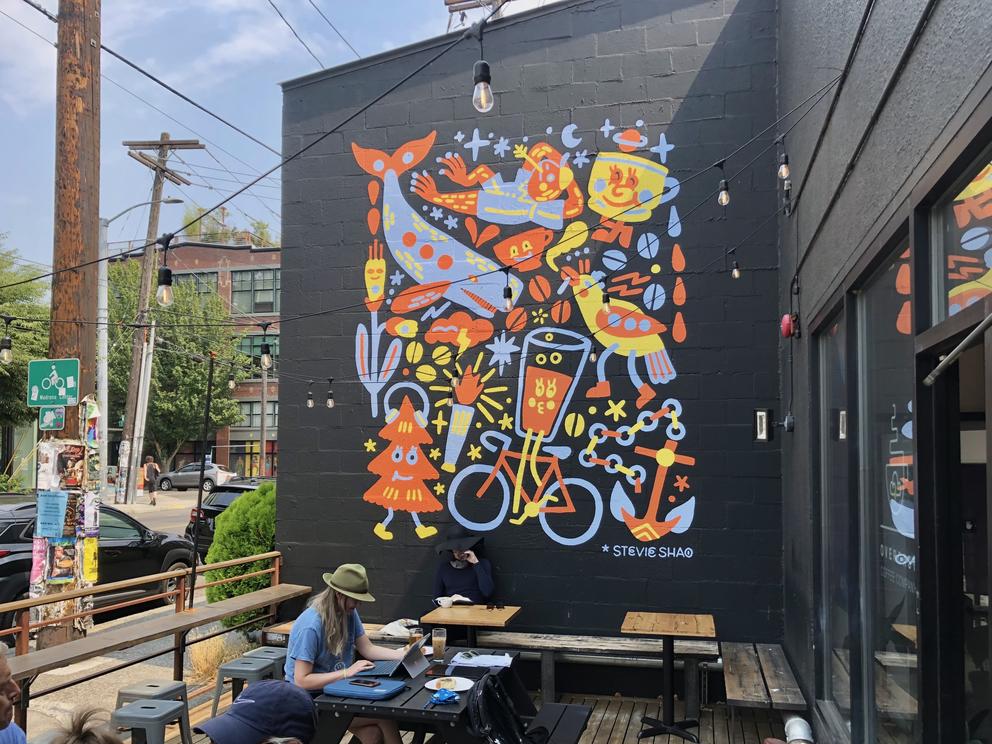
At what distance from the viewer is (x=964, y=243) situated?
2.39m

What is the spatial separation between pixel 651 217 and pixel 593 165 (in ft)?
2.26

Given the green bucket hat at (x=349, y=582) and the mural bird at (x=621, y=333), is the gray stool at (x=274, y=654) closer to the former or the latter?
the green bucket hat at (x=349, y=582)

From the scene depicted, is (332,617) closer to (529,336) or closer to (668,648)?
(668,648)

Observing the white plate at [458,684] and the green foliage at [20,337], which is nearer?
the white plate at [458,684]

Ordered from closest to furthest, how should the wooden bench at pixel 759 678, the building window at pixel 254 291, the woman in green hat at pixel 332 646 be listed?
the woman in green hat at pixel 332 646
the wooden bench at pixel 759 678
the building window at pixel 254 291

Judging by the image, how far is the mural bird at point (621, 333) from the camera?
23.8ft

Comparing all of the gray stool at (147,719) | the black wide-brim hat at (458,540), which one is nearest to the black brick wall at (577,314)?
the black wide-brim hat at (458,540)

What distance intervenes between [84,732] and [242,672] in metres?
3.56

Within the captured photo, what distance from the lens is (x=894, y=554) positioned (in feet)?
11.2

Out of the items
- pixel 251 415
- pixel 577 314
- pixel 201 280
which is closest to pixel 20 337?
pixel 201 280

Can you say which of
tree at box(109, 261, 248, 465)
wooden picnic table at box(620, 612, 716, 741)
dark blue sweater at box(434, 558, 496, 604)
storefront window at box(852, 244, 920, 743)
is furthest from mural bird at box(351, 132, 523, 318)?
tree at box(109, 261, 248, 465)

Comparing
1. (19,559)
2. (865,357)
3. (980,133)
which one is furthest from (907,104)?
(19,559)

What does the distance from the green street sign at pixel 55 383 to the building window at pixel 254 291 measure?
3019 centimetres

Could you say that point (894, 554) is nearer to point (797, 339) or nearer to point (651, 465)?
point (797, 339)
